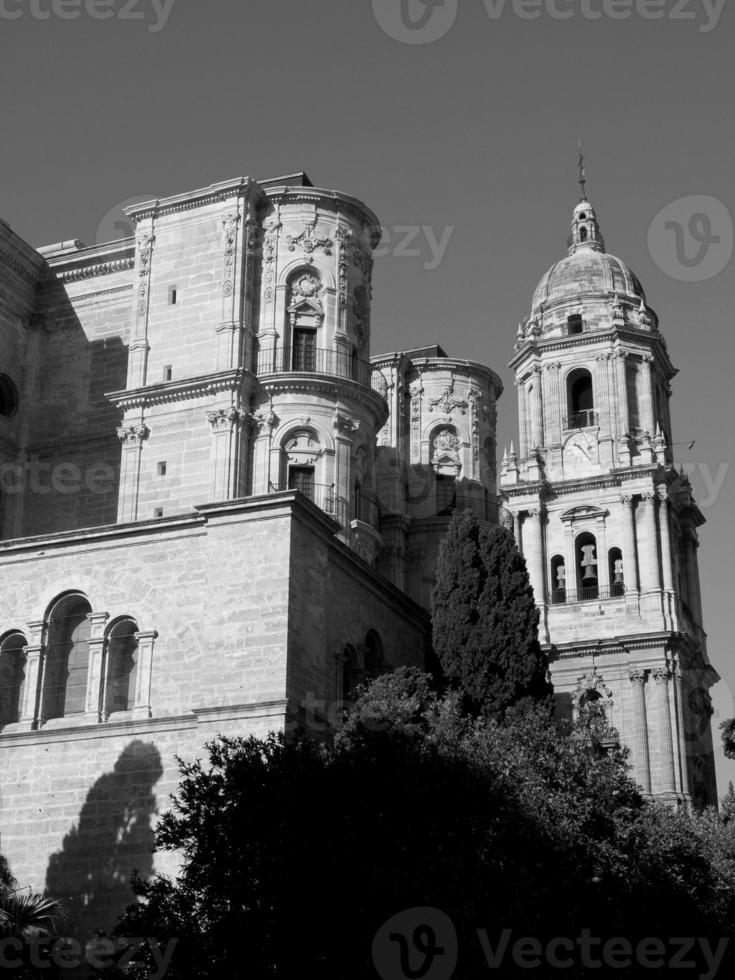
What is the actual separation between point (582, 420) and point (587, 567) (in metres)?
6.39

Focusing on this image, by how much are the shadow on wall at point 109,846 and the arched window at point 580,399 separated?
1282 inches

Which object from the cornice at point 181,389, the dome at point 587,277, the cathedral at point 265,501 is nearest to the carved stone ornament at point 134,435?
the cathedral at point 265,501

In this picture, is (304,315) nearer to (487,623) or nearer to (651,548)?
→ (487,623)

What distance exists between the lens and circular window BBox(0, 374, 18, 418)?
45.4 metres

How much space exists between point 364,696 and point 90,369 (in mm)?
21067

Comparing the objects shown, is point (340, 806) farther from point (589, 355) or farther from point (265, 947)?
point (589, 355)

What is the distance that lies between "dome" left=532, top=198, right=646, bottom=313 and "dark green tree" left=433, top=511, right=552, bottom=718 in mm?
27039

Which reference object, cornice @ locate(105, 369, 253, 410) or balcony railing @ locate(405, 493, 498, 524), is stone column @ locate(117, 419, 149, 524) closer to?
cornice @ locate(105, 369, 253, 410)

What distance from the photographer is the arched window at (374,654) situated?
3325 cm

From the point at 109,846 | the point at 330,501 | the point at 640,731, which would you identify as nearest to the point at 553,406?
the point at 640,731

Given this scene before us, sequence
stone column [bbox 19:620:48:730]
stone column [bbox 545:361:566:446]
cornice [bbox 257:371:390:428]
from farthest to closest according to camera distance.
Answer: stone column [bbox 545:361:566:446] → cornice [bbox 257:371:390:428] → stone column [bbox 19:620:48:730]

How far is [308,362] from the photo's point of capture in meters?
43.9

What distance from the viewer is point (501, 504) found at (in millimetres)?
57125

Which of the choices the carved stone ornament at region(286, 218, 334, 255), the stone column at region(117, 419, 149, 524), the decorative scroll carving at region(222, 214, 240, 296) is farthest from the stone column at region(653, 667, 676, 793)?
the decorative scroll carving at region(222, 214, 240, 296)
